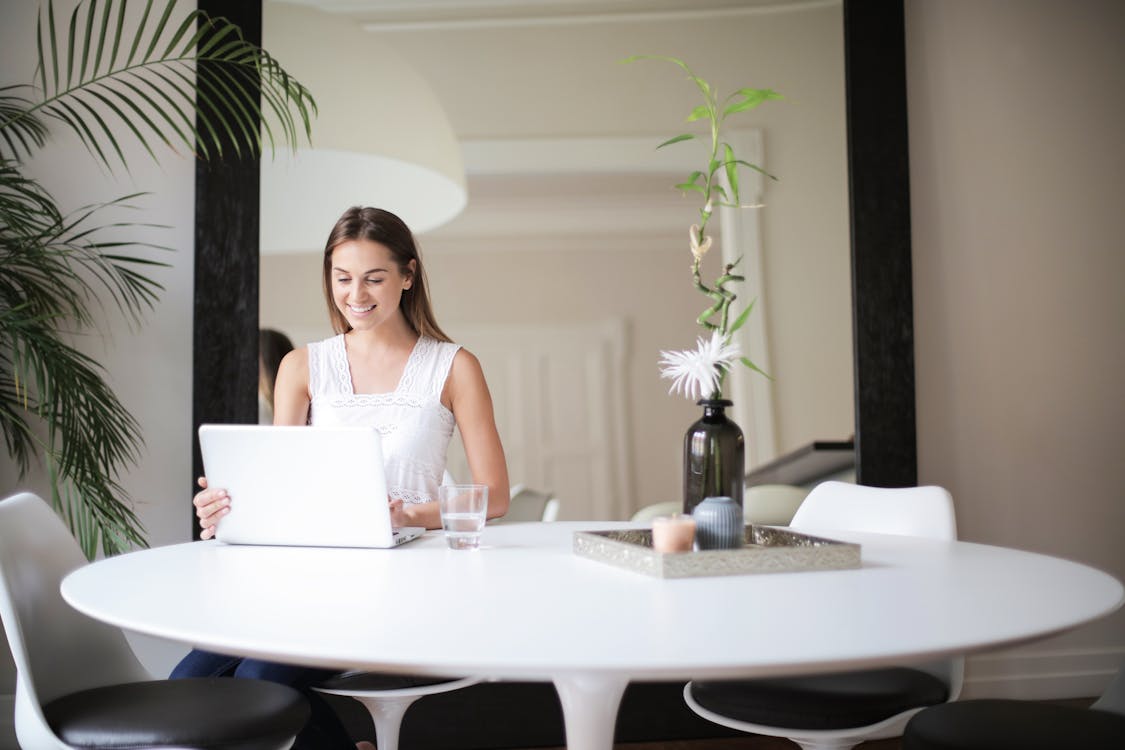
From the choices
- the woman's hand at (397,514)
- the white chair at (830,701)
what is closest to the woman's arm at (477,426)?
the woman's hand at (397,514)

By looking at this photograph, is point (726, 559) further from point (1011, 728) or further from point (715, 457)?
point (1011, 728)

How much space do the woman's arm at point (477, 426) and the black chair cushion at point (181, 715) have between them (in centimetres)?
66

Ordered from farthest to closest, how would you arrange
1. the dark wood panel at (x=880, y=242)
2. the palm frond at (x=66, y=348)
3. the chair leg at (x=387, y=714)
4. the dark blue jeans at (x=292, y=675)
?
the dark wood panel at (x=880, y=242)
the palm frond at (x=66, y=348)
the chair leg at (x=387, y=714)
the dark blue jeans at (x=292, y=675)

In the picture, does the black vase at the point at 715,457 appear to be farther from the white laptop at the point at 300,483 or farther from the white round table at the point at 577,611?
the white laptop at the point at 300,483

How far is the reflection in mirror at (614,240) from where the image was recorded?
298 centimetres

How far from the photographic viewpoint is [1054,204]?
3.21m

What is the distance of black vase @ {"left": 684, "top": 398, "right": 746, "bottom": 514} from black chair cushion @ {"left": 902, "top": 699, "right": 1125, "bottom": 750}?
41cm

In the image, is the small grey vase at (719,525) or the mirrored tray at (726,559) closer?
the mirrored tray at (726,559)

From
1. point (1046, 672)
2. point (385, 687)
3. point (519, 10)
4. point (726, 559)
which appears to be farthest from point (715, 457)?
point (1046, 672)

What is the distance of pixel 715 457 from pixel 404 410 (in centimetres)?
84

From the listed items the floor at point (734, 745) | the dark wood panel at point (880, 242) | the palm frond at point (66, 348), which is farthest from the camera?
the dark wood panel at point (880, 242)

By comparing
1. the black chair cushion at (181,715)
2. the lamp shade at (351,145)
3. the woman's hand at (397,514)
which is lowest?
the black chair cushion at (181,715)

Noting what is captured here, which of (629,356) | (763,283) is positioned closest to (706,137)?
(763,283)

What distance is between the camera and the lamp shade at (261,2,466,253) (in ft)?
9.66
